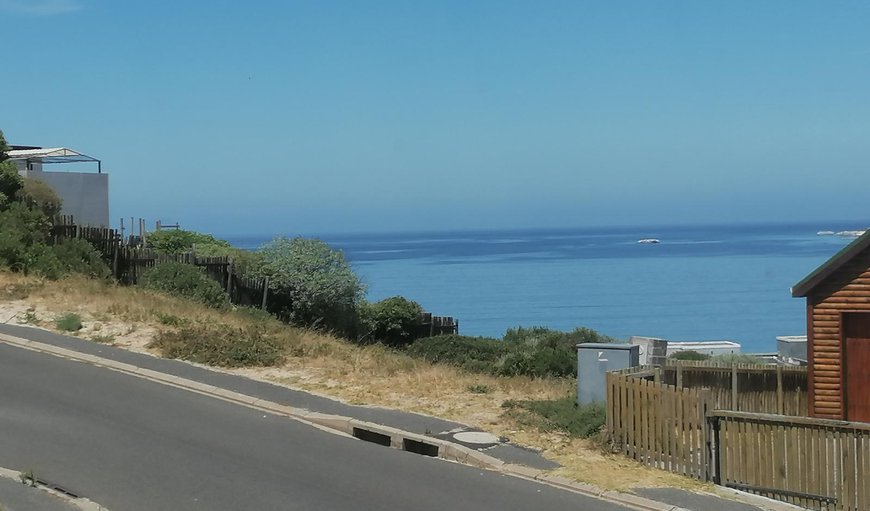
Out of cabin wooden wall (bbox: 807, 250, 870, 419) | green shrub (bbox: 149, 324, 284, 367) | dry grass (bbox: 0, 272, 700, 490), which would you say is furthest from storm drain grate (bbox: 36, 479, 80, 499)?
cabin wooden wall (bbox: 807, 250, 870, 419)

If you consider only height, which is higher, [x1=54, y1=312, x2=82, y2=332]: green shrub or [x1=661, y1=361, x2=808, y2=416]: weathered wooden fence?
[x1=54, y1=312, x2=82, y2=332]: green shrub

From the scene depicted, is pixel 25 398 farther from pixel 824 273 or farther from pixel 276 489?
pixel 824 273

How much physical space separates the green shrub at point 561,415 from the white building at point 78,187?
85.1 feet

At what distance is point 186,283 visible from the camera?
86.7 feet

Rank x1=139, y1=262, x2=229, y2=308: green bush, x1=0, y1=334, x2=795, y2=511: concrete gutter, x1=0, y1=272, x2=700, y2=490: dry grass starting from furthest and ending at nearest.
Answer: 1. x1=139, y1=262, x2=229, y2=308: green bush
2. x1=0, y1=272, x2=700, y2=490: dry grass
3. x1=0, y1=334, x2=795, y2=511: concrete gutter

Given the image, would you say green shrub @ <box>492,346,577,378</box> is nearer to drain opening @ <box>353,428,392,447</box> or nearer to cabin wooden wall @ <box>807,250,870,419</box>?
cabin wooden wall @ <box>807,250,870,419</box>

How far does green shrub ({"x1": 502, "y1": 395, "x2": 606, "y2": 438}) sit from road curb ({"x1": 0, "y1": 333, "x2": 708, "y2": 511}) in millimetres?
1833

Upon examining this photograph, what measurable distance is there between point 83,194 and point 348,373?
23.9 m

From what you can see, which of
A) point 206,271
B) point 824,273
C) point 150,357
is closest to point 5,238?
point 206,271

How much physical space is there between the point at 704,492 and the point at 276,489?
525cm

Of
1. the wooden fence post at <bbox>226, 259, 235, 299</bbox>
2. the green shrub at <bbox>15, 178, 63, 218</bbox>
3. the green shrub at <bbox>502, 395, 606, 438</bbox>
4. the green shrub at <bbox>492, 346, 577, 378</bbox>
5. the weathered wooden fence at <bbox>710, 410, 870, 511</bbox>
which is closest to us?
the weathered wooden fence at <bbox>710, 410, 870, 511</bbox>

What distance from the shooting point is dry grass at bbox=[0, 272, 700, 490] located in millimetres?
12859

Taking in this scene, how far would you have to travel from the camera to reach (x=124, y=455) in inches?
457

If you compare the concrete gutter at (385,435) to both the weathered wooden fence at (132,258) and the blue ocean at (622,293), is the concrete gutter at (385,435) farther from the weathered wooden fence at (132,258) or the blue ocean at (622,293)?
the blue ocean at (622,293)
